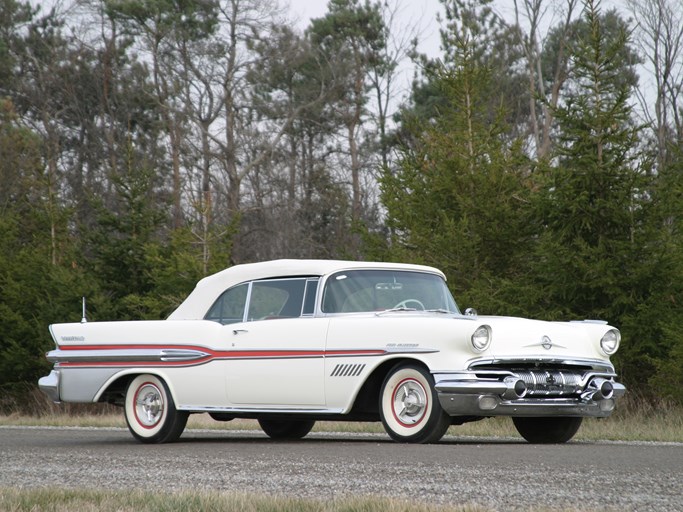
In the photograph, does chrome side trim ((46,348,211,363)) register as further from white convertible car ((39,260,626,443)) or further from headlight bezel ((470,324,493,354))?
headlight bezel ((470,324,493,354))

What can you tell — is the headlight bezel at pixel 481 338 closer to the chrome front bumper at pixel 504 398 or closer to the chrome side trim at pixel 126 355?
the chrome front bumper at pixel 504 398

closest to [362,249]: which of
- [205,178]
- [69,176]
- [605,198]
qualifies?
[605,198]

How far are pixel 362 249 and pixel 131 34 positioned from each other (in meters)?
21.0

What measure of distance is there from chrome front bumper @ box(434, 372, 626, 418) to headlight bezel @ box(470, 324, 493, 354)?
0.76 feet

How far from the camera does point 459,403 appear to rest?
9.33 m

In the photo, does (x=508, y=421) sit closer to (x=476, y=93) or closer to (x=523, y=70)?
(x=476, y=93)

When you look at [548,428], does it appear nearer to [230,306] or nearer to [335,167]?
[230,306]

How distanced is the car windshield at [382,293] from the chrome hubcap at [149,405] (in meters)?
2.10

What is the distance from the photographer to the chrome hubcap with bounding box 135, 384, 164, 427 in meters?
11.4

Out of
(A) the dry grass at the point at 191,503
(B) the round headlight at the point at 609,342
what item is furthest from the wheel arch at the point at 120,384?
(A) the dry grass at the point at 191,503

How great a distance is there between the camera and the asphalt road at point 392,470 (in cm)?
619

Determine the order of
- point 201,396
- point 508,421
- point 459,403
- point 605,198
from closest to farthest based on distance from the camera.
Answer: point 459,403 < point 201,396 < point 508,421 < point 605,198

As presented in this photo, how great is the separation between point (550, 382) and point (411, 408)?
1.23 metres

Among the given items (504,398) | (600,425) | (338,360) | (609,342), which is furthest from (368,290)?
(600,425)
